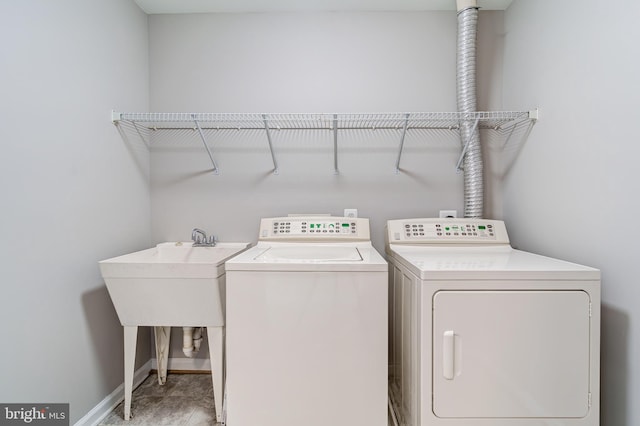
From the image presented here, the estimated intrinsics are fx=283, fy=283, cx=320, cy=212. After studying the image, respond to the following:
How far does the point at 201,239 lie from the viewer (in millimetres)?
2066

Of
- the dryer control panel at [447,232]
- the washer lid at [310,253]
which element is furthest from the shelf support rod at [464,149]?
the washer lid at [310,253]

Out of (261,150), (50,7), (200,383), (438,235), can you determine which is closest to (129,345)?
(200,383)

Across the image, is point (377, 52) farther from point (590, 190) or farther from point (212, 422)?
point (212, 422)

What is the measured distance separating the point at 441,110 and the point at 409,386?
1801 mm

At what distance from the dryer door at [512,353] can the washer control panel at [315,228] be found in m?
0.83

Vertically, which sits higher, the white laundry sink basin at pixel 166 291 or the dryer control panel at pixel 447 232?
the dryer control panel at pixel 447 232

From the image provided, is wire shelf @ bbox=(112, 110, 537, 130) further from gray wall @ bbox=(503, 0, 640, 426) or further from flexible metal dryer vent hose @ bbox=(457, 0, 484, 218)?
gray wall @ bbox=(503, 0, 640, 426)

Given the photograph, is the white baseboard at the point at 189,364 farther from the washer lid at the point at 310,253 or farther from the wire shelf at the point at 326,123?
the wire shelf at the point at 326,123

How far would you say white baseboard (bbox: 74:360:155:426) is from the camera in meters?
1.55

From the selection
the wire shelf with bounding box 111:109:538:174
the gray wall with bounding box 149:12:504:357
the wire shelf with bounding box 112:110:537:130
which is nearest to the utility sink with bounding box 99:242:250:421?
the gray wall with bounding box 149:12:504:357

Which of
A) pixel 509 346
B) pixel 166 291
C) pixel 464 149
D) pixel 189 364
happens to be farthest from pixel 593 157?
pixel 189 364

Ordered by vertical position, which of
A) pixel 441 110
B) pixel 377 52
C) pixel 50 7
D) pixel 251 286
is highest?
pixel 377 52

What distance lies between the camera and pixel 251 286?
4.15 ft

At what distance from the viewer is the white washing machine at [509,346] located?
1104 mm
